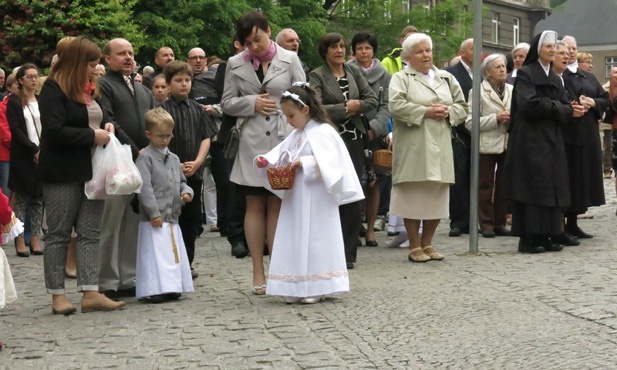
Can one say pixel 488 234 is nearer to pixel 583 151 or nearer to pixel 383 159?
pixel 583 151

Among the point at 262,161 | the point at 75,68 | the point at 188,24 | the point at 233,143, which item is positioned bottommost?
the point at 262,161

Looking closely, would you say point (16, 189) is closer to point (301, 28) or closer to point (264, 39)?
point (264, 39)

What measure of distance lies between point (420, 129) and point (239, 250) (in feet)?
7.52

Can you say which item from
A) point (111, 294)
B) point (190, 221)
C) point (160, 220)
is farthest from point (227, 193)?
point (160, 220)

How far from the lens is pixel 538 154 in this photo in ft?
41.4

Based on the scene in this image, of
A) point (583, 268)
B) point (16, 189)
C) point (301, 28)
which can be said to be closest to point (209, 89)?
point (16, 189)

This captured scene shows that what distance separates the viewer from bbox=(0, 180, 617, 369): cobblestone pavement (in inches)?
279

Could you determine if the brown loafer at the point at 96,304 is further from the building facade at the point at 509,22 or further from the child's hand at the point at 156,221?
the building facade at the point at 509,22

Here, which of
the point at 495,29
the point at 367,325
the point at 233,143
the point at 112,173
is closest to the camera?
the point at 367,325

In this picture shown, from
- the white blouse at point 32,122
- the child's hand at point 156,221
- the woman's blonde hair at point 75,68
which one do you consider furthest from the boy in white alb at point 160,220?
the white blouse at point 32,122

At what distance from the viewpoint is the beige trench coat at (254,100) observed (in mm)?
10508

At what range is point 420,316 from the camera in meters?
8.43

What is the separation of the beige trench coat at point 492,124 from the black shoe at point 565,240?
170 cm

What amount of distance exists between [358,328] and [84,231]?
2.34m
